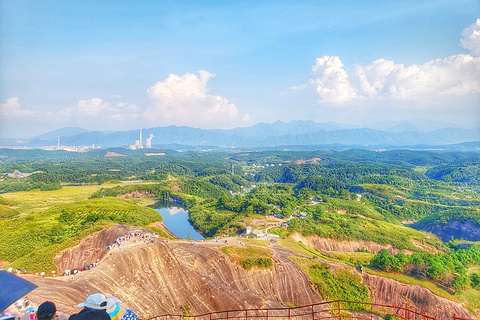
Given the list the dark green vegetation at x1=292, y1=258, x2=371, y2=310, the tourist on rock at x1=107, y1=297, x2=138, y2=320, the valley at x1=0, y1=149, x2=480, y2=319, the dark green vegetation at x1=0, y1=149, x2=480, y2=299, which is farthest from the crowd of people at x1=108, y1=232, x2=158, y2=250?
the tourist on rock at x1=107, y1=297, x2=138, y2=320

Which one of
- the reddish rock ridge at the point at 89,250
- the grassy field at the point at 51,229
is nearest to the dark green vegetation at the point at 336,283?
the reddish rock ridge at the point at 89,250

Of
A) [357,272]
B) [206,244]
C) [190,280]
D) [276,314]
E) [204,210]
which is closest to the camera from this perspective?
[276,314]

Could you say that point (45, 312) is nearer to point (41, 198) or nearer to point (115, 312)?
point (115, 312)

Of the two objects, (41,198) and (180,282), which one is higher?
(180,282)

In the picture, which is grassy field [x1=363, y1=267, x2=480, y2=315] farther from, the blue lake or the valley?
the blue lake

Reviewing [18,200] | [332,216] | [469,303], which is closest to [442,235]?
[332,216]

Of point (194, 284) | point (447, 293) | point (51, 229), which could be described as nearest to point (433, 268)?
point (447, 293)

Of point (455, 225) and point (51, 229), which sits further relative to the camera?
point (455, 225)

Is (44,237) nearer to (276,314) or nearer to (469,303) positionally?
(276,314)
